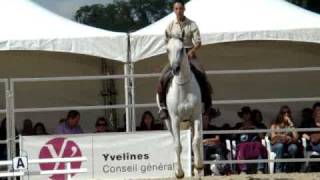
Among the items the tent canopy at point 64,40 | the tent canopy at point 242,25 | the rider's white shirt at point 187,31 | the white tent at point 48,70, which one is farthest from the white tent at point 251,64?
the rider's white shirt at point 187,31

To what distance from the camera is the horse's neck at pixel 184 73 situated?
983 cm

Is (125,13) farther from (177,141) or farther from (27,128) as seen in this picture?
(177,141)

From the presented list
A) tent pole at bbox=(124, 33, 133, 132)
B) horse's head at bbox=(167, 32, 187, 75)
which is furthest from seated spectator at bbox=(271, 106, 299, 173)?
horse's head at bbox=(167, 32, 187, 75)

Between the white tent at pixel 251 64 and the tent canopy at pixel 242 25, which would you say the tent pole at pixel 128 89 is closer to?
the tent canopy at pixel 242 25

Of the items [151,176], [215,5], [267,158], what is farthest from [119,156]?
[215,5]

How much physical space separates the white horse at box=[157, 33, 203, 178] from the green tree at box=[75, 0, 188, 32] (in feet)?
130

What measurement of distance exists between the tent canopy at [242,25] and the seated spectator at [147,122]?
1366 mm

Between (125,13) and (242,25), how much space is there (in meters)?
43.6

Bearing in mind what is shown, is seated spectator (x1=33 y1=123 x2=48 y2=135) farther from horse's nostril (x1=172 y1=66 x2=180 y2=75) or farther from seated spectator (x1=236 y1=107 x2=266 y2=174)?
horse's nostril (x1=172 y1=66 x2=180 y2=75)

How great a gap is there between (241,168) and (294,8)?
320 centimetres

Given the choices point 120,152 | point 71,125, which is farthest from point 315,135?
point 71,125

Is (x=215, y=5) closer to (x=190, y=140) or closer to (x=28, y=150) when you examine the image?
(x=190, y=140)

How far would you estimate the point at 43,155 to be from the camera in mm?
11633

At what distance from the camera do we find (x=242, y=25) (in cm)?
1277
